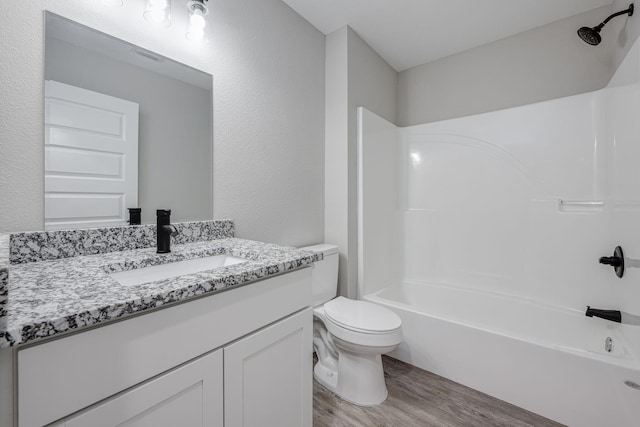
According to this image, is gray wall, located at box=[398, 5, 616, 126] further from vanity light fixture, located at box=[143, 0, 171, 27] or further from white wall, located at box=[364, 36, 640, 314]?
vanity light fixture, located at box=[143, 0, 171, 27]

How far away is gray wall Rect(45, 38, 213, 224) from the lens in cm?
105

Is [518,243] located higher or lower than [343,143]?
lower

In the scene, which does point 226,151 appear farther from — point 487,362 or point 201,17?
point 487,362

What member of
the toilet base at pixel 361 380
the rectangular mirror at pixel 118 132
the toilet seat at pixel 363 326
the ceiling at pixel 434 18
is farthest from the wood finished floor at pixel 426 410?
the ceiling at pixel 434 18

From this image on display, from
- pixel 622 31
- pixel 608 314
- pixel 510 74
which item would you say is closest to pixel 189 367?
pixel 608 314

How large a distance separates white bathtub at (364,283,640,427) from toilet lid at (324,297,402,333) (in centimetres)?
33

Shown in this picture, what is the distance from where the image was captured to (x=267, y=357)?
0.93 m

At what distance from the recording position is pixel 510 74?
223 cm

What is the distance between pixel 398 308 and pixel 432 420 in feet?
2.19

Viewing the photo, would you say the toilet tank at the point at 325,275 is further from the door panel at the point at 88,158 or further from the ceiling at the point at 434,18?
the ceiling at the point at 434,18

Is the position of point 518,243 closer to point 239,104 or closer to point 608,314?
point 608,314

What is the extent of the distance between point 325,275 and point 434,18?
6.65 feet

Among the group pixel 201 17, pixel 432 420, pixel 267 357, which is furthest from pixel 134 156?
pixel 432 420

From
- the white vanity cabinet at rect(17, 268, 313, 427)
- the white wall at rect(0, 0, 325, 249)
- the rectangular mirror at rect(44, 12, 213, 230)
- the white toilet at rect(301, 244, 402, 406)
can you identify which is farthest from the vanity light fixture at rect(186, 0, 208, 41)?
the white toilet at rect(301, 244, 402, 406)
